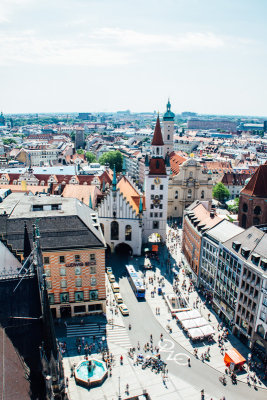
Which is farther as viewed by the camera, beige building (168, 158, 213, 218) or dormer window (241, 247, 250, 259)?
beige building (168, 158, 213, 218)

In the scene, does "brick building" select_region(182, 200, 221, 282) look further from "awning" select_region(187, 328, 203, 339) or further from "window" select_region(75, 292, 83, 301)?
"window" select_region(75, 292, 83, 301)

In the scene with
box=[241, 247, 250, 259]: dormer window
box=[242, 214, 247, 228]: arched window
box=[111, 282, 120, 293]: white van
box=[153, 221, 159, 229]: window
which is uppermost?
box=[241, 247, 250, 259]: dormer window

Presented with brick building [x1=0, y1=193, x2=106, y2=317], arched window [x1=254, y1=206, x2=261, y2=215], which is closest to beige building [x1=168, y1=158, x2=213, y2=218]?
arched window [x1=254, y1=206, x2=261, y2=215]

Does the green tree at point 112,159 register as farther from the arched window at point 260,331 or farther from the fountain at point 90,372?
the fountain at point 90,372

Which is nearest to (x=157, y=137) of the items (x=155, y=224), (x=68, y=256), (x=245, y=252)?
(x=155, y=224)

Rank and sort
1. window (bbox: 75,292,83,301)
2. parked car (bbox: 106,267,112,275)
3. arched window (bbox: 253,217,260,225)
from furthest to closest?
arched window (bbox: 253,217,260,225)
parked car (bbox: 106,267,112,275)
window (bbox: 75,292,83,301)

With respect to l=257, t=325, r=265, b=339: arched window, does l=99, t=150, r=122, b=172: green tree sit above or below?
above

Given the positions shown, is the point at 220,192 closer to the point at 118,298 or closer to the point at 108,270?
the point at 108,270
